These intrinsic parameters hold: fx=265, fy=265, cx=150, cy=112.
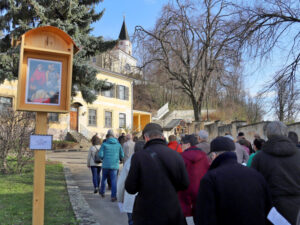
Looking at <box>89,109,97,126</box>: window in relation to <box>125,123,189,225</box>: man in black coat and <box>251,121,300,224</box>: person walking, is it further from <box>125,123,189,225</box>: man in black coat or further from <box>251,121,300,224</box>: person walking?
<box>251,121,300,224</box>: person walking

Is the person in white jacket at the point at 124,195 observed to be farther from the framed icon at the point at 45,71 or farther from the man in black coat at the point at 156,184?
the framed icon at the point at 45,71

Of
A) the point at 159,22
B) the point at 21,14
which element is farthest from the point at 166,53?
the point at 21,14

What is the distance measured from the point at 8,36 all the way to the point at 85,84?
16.1ft

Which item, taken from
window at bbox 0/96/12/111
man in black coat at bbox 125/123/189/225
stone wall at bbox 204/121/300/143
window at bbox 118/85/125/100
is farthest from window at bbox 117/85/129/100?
man in black coat at bbox 125/123/189/225

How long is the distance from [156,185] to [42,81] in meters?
2.81

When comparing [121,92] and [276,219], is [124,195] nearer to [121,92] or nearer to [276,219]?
[276,219]

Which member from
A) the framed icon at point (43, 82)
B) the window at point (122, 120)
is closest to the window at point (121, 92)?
the window at point (122, 120)

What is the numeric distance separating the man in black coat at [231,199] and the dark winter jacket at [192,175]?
1514 millimetres

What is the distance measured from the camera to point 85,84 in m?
15.7

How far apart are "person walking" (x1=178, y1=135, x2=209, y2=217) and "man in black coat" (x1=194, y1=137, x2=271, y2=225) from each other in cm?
151

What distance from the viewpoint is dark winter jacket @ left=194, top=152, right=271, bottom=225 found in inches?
91.7

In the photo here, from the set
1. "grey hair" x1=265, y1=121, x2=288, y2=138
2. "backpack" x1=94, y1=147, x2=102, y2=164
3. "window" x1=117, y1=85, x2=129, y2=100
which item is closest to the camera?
"grey hair" x1=265, y1=121, x2=288, y2=138

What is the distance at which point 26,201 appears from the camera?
6477 mm

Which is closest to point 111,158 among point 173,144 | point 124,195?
point 173,144
